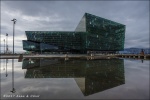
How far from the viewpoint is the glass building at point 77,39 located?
110 m

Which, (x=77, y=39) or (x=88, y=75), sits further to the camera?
(x=77, y=39)

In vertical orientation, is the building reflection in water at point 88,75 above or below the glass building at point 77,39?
below

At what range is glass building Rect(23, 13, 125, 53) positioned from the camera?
110 metres

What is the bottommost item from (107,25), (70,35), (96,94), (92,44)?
(96,94)

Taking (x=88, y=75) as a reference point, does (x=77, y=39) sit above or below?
above

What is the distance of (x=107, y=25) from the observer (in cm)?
11344

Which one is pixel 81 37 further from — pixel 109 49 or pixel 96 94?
pixel 96 94

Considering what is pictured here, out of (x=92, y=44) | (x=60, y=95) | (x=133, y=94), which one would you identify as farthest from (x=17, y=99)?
(x=92, y=44)

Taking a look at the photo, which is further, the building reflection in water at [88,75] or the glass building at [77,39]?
the glass building at [77,39]

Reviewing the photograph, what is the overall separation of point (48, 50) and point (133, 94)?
382ft

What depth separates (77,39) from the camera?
118 meters

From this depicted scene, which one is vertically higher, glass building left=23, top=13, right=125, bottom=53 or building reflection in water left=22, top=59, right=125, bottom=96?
glass building left=23, top=13, right=125, bottom=53

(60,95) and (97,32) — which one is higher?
(97,32)

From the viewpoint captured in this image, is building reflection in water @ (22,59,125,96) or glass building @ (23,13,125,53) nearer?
building reflection in water @ (22,59,125,96)
